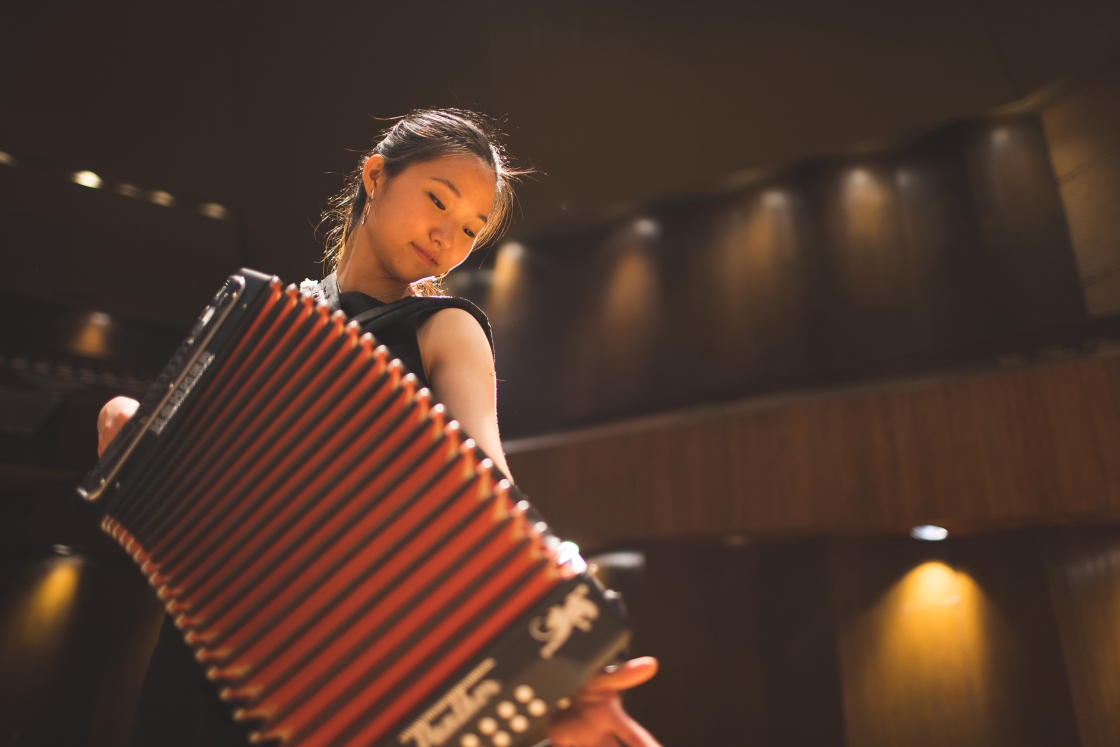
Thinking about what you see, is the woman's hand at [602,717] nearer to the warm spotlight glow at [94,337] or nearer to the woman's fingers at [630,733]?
the woman's fingers at [630,733]

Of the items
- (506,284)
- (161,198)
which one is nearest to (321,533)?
(161,198)

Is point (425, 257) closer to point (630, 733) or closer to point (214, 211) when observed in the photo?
point (630, 733)

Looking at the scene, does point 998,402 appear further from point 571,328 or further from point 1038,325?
point 571,328

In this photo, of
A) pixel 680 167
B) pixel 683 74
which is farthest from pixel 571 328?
pixel 683 74

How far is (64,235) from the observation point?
219 cm

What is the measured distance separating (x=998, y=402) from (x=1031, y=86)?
1.31m

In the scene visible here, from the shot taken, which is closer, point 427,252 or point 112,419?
point 112,419

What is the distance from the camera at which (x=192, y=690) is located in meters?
0.72

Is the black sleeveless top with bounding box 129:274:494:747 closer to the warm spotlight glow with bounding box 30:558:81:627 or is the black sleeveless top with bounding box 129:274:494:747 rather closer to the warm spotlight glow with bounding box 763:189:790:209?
the warm spotlight glow with bounding box 30:558:81:627

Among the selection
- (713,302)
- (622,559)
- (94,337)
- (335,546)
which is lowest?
(335,546)

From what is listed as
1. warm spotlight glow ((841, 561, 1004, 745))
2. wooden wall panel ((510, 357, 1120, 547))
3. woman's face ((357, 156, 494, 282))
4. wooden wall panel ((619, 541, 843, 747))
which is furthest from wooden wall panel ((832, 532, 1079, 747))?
woman's face ((357, 156, 494, 282))

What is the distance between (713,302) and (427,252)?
2.85 metres

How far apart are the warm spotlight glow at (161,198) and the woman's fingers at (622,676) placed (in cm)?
230

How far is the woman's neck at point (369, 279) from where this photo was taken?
92 cm
